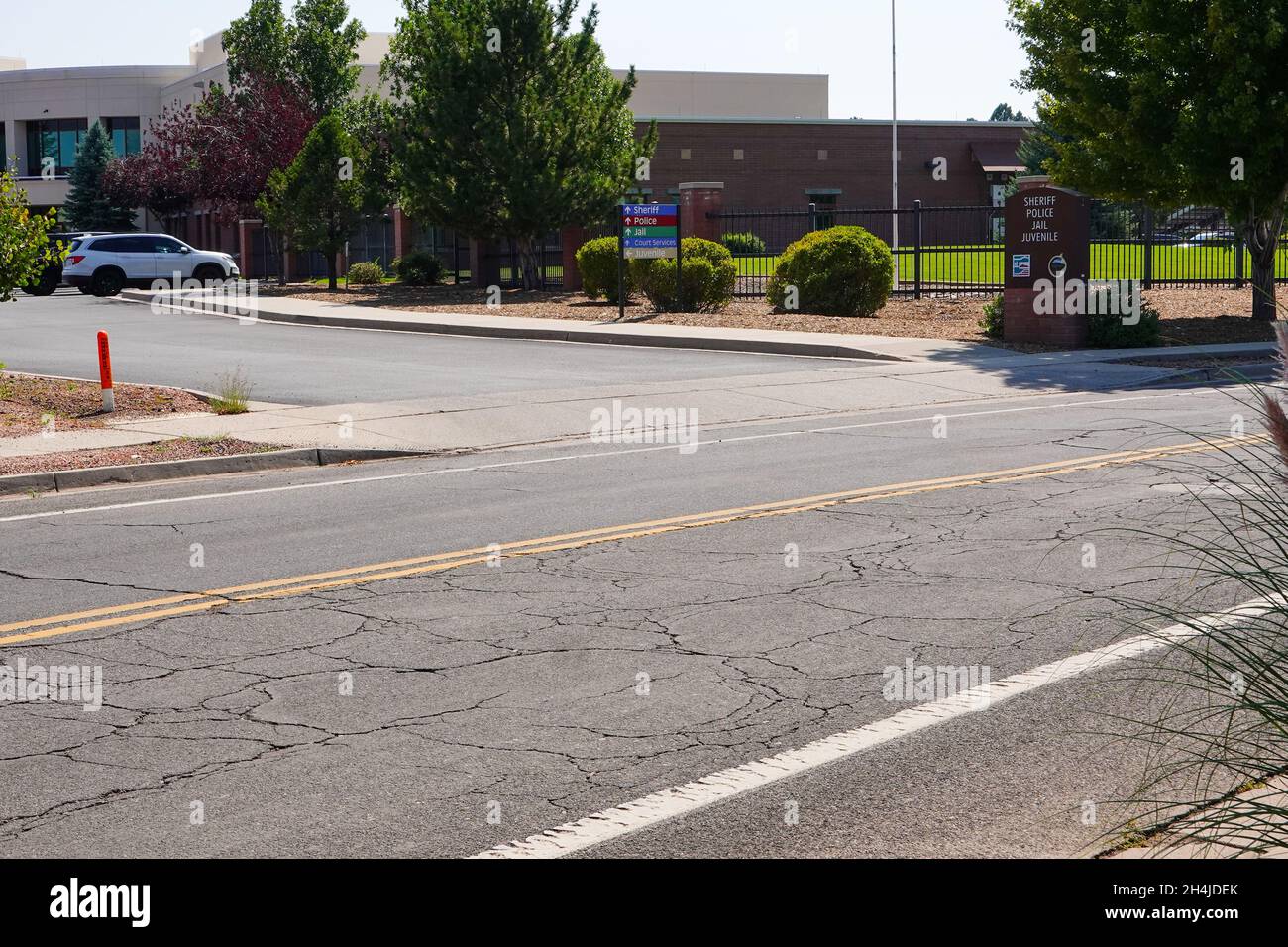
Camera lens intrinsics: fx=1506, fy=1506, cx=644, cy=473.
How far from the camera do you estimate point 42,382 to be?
19219 mm

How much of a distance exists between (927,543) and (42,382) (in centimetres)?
1370

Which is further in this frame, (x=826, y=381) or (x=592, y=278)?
(x=592, y=278)

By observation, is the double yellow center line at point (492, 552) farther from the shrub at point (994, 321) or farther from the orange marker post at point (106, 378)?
the shrub at point (994, 321)

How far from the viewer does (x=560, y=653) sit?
7152mm

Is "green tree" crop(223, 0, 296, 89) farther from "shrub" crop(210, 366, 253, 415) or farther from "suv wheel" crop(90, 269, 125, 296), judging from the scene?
"shrub" crop(210, 366, 253, 415)

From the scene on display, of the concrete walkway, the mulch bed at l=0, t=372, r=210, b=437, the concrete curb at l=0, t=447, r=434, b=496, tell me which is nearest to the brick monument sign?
the concrete walkway

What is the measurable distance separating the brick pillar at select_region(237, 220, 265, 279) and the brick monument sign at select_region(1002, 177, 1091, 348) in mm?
37325

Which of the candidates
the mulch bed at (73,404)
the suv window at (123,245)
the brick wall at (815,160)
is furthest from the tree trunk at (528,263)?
the brick wall at (815,160)

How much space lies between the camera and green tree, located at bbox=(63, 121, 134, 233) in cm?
7250

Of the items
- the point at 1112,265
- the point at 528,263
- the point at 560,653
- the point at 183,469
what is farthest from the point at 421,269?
the point at 560,653

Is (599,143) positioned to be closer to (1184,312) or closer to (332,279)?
(332,279)

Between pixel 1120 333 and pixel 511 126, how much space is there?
17.7 metres

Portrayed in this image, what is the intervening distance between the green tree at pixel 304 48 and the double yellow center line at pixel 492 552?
49329 mm
